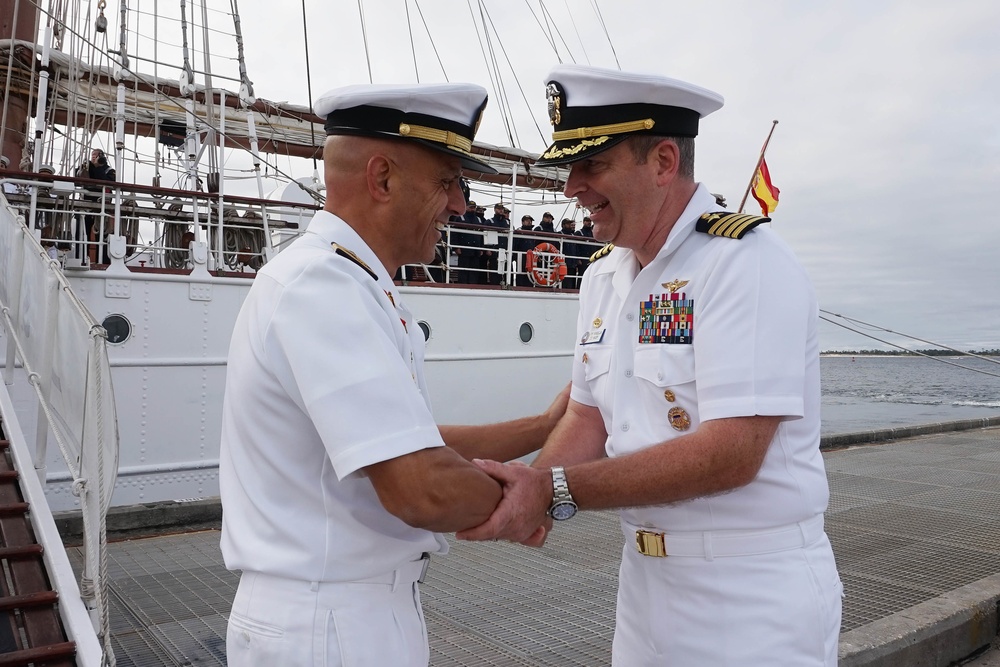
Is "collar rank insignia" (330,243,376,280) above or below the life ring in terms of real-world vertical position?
below

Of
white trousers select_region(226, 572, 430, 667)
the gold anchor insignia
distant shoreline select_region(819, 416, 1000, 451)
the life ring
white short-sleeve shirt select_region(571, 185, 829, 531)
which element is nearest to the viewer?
white trousers select_region(226, 572, 430, 667)

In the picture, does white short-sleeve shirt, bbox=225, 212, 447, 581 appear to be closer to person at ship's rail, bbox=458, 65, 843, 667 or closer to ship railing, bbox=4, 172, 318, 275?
person at ship's rail, bbox=458, 65, 843, 667

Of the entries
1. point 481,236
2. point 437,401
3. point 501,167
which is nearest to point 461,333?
point 437,401

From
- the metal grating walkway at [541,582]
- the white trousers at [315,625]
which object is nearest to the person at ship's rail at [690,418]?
the white trousers at [315,625]

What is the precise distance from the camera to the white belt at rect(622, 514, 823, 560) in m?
1.79

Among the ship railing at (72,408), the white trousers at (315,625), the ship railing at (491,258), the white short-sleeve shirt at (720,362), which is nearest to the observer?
the white trousers at (315,625)

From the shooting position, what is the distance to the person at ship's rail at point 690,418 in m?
1.69

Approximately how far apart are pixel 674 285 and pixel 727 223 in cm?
19

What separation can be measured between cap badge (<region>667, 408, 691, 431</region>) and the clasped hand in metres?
0.32

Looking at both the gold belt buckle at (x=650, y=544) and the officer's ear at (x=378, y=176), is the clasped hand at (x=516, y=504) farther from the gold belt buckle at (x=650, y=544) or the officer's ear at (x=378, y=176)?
the officer's ear at (x=378, y=176)

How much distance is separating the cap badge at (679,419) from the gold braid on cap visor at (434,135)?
31.2 inches

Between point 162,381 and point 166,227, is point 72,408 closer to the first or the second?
point 162,381

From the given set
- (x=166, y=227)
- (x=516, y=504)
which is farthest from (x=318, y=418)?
(x=166, y=227)

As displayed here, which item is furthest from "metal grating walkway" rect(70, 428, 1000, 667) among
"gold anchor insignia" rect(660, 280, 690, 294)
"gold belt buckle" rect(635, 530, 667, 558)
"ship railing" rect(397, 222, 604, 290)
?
"ship railing" rect(397, 222, 604, 290)
